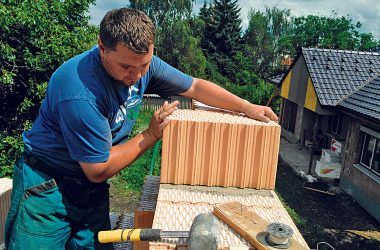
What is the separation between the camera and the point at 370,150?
33.1 ft

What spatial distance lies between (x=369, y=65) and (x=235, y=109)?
12072mm

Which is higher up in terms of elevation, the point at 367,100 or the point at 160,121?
the point at 160,121

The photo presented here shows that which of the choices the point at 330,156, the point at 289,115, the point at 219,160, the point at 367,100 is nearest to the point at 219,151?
the point at 219,160

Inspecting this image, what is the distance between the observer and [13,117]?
350 inches

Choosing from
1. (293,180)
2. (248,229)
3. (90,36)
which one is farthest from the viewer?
(293,180)

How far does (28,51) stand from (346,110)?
9172 mm

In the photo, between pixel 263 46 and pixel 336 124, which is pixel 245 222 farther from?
pixel 263 46

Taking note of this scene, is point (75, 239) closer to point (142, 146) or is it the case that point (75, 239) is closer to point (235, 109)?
point (142, 146)

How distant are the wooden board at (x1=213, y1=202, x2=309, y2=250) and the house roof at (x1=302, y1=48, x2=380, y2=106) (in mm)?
10252

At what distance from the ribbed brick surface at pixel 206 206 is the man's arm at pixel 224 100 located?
0.61 meters

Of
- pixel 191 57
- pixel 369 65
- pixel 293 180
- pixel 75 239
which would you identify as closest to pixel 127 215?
pixel 75 239

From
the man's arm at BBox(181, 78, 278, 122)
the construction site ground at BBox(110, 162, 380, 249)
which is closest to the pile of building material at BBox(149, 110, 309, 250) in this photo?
the man's arm at BBox(181, 78, 278, 122)

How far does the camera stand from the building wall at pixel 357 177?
30.9 ft

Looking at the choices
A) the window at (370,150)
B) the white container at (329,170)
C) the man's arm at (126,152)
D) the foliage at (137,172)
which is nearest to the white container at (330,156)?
the white container at (329,170)
